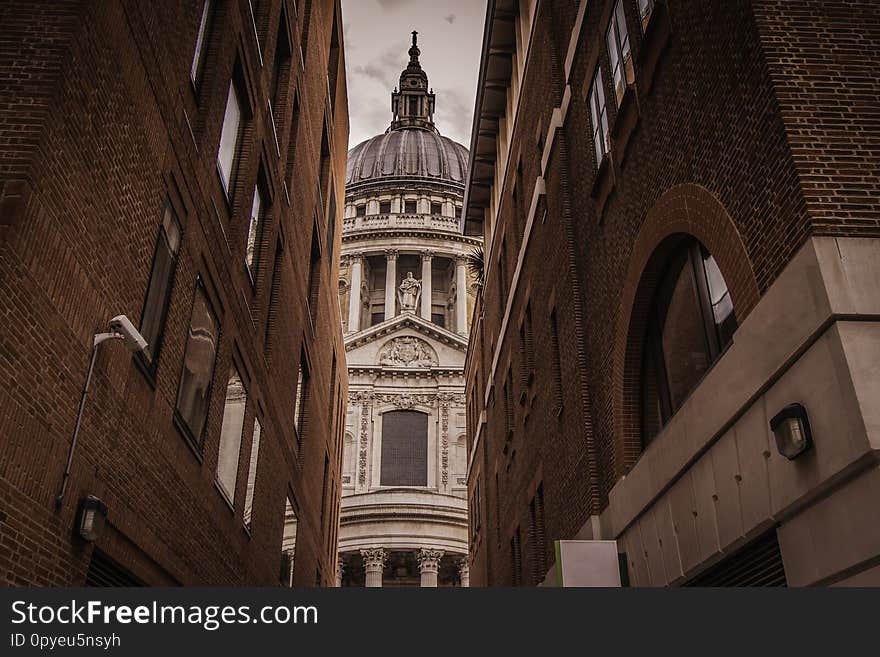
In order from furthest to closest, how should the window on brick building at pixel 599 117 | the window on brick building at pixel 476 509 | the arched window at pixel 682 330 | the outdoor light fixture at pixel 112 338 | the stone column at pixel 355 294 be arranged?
1. the stone column at pixel 355 294
2. the window on brick building at pixel 476 509
3. the window on brick building at pixel 599 117
4. the arched window at pixel 682 330
5. the outdoor light fixture at pixel 112 338

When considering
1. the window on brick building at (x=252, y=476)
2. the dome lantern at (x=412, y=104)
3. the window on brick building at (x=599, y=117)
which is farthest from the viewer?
the dome lantern at (x=412, y=104)

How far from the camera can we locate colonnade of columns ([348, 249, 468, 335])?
247 ft

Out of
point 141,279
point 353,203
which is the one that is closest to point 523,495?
point 141,279

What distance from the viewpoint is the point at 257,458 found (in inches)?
728

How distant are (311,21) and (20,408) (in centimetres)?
1893

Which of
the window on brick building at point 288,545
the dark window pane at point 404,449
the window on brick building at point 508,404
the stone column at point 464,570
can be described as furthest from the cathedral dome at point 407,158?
the window on brick building at point 288,545

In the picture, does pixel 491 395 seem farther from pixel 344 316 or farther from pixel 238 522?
pixel 344 316

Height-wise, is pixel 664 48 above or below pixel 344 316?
below

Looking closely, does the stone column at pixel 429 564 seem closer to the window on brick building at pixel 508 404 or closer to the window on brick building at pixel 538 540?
the window on brick building at pixel 508 404

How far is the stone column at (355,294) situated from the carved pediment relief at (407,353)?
15756mm

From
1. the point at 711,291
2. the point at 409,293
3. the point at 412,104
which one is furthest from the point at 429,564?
the point at 412,104

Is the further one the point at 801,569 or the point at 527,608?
the point at 801,569

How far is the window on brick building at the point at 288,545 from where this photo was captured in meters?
23.6

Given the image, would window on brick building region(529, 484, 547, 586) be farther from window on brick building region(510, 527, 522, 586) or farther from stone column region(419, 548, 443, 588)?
stone column region(419, 548, 443, 588)
